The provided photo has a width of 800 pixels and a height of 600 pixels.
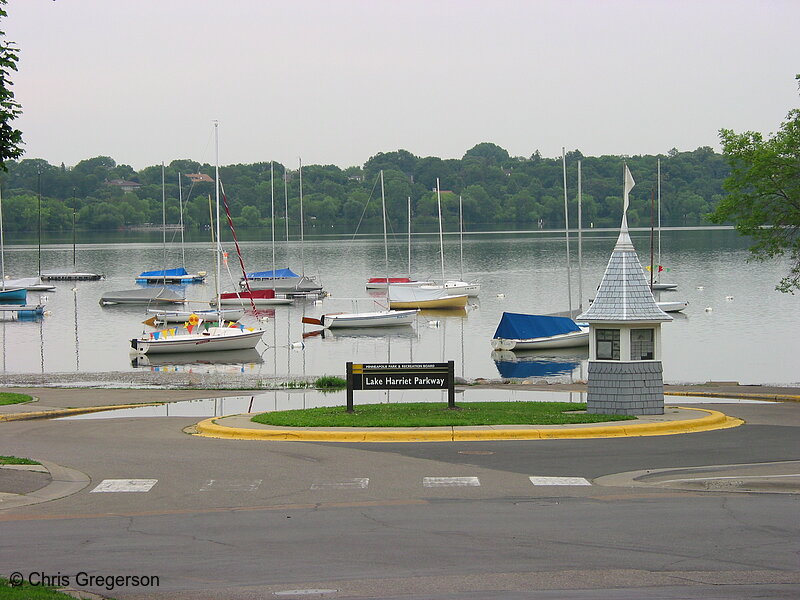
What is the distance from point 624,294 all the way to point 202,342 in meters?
31.2

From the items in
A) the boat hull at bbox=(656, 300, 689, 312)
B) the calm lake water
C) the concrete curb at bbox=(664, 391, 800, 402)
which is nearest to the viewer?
the concrete curb at bbox=(664, 391, 800, 402)

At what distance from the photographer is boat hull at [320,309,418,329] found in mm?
62694

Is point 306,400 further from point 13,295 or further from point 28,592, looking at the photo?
point 13,295

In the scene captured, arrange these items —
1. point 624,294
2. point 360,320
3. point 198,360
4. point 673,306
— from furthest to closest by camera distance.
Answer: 1. point 673,306
2. point 360,320
3. point 198,360
4. point 624,294

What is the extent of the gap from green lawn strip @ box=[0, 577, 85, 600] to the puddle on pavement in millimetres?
15007

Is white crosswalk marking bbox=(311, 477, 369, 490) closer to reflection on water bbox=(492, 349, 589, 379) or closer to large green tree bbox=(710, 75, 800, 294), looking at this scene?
large green tree bbox=(710, 75, 800, 294)

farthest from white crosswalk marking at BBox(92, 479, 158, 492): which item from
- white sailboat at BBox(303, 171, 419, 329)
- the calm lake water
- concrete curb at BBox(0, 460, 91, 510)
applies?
white sailboat at BBox(303, 171, 419, 329)

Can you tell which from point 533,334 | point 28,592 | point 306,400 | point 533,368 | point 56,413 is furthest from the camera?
point 533,334

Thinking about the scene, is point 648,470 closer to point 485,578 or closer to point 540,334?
point 485,578

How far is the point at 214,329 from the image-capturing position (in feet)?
168

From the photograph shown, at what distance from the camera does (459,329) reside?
2532 inches

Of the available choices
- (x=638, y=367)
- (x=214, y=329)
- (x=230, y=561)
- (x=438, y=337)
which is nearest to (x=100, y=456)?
(x=230, y=561)

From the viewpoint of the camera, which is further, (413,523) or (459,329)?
(459,329)

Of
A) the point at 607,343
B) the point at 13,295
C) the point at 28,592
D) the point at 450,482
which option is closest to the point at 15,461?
the point at 450,482
